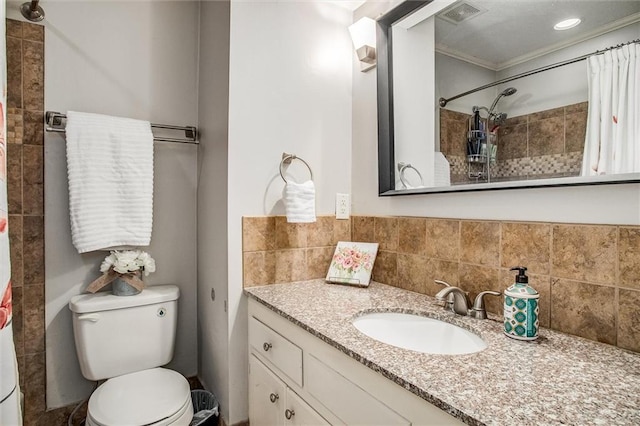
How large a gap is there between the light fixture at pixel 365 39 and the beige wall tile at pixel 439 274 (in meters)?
0.98

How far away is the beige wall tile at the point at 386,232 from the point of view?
1.56 meters

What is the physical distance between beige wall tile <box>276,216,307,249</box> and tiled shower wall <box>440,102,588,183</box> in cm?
76

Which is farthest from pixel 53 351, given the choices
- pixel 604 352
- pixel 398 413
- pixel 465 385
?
pixel 604 352

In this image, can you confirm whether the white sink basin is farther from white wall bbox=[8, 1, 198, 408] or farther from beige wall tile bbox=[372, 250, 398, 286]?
white wall bbox=[8, 1, 198, 408]

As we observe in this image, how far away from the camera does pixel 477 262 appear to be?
3.99 feet

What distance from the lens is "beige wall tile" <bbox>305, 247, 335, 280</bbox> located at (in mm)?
1674

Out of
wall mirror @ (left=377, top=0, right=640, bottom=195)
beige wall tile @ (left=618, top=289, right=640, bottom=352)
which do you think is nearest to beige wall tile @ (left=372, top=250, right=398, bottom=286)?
wall mirror @ (left=377, top=0, right=640, bottom=195)

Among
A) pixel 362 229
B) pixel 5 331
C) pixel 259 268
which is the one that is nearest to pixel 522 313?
pixel 362 229

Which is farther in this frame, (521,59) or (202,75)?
(202,75)

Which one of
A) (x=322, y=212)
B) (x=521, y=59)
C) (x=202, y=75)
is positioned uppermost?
(x=202, y=75)

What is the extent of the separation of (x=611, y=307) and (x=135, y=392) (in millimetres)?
1590

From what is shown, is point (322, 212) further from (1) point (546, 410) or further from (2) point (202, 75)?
(1) point (546, 410)

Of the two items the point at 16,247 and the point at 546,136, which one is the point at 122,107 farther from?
the point at 546,136

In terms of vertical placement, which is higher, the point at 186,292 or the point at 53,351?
the point at 186,292
